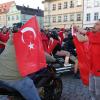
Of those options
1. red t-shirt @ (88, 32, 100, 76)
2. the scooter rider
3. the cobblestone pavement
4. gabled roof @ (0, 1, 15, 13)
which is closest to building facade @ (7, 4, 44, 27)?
gabled roof @ (0, 1, 15, 13)

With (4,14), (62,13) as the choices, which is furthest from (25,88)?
(4,14)

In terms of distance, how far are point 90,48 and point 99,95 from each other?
2.37 feet

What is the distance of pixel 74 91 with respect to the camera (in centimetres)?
754

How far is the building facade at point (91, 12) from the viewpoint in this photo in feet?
218

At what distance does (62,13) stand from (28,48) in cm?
7349

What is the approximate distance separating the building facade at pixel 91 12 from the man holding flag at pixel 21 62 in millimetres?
62017

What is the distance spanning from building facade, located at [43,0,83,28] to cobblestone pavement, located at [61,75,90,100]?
6192 cm

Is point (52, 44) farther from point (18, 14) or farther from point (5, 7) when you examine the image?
point (5, 7)

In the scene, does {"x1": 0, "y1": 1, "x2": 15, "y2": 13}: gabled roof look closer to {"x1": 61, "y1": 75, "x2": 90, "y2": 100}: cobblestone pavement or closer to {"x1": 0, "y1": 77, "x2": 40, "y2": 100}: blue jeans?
{"x1": 61, "y1": 75, "x2": 90, "y2": 100}: cobblestone pavement

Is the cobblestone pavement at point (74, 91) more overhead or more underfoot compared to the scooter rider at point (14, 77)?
more underfoot

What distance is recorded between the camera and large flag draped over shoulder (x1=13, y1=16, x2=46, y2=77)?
430cm

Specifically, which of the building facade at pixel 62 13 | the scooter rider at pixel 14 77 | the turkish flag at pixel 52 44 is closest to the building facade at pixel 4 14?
the building facade at pixel 62 13

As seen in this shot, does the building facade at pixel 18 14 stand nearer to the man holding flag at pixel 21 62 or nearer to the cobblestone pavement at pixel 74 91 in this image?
the cobblestone pavement at pixel 74 91

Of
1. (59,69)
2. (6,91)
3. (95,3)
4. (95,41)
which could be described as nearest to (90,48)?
(95,41)
